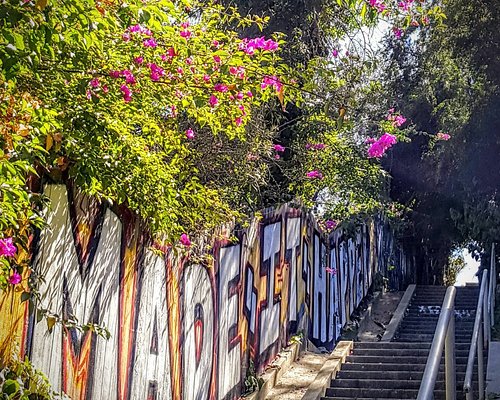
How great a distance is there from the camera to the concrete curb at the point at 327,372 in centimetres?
806

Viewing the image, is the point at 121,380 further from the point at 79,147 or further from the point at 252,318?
the point at 252,318

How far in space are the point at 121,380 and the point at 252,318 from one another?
3.86 m

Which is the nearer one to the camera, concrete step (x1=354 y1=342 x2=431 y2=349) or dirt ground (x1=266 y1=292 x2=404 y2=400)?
dirt ground (x1=266 y1=292 x2=404 y2=400)

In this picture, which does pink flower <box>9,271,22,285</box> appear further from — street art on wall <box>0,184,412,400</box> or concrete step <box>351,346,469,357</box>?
concrete step <box>351,346,469,357</box>

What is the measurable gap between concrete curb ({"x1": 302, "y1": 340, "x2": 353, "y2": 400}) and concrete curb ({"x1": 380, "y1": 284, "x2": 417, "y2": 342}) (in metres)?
3.97

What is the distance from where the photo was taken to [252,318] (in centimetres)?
853

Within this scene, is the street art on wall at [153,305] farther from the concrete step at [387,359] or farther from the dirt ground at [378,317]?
the dirt ground at [378,317]

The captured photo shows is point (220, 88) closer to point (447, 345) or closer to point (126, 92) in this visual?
point (126, 92)

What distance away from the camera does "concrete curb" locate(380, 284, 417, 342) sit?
46.9ft

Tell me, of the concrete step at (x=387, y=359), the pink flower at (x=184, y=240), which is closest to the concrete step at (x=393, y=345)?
the concrete step at (x=387, y=359)

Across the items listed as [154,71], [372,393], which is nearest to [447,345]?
[154,71]

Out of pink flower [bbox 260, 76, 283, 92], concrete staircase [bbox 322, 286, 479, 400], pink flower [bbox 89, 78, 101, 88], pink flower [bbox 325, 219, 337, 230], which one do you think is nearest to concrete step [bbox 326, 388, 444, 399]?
concrete staircase [bbox 322, 286, 479, 400]

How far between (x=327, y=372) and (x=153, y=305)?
4029 mm

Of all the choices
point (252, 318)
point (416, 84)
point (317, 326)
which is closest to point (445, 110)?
point (416, 84)
